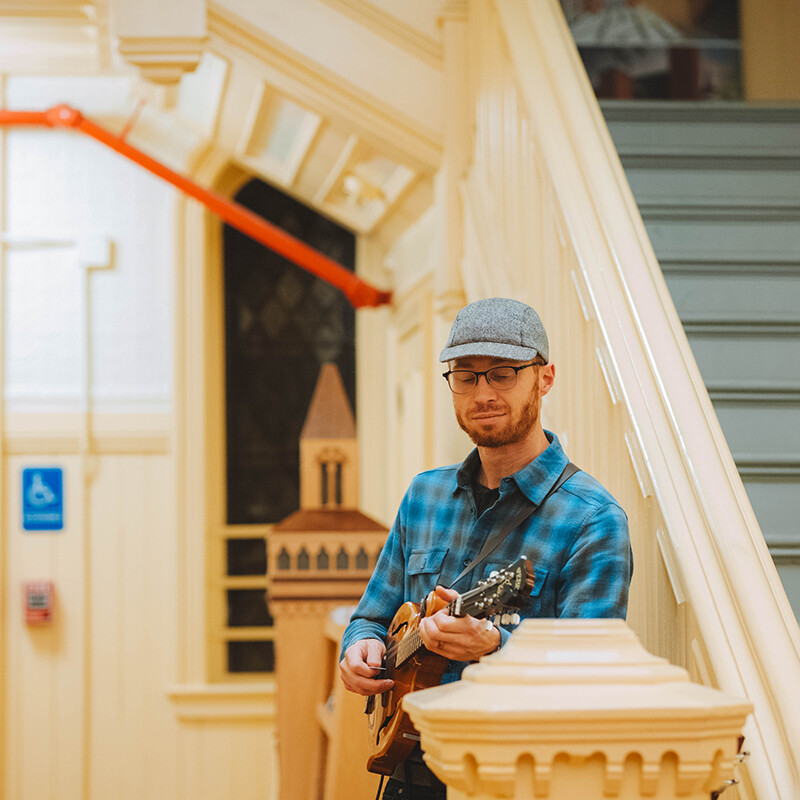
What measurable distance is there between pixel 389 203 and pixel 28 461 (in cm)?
283

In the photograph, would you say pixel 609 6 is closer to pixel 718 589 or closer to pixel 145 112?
pixel 145 112

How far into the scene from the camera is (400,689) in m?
1.67

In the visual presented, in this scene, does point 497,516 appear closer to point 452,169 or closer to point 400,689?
point 400,689

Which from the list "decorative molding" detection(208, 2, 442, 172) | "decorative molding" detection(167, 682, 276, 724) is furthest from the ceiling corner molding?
"decorative molding" detection(167, 682, 276, 724)

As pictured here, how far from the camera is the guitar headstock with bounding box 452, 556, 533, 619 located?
127 cm

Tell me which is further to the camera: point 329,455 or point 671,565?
point 329,455

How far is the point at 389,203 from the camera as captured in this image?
5.58 meters

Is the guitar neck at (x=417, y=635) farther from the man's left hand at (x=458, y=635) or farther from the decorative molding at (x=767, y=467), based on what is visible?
the decorative molding at (x=767, y=467)

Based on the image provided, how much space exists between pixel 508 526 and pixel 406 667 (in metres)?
0.28

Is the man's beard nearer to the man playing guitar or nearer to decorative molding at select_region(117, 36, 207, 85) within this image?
the man playing guitar

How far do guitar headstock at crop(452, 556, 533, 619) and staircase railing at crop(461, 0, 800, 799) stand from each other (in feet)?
1.33

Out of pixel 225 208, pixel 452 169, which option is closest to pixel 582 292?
pixel 452 169

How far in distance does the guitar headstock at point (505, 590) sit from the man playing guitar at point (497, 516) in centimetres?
6

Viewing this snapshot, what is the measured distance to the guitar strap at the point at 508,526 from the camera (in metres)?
1.57
